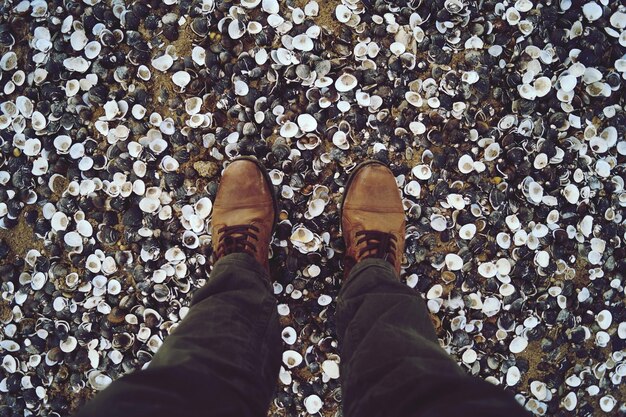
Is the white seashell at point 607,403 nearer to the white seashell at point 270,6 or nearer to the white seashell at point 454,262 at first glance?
the white seashell at point 454,262

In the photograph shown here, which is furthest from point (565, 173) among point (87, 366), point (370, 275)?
point (87, 366)

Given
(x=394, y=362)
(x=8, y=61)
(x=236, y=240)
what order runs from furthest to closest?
(x=8, y=61) < (x=236, y=240) < (x=394, y=362)

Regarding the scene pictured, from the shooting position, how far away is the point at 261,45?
1492 mm

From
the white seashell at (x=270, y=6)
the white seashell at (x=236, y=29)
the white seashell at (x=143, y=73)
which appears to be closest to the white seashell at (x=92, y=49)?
the white seashell at (x=143, y=73)

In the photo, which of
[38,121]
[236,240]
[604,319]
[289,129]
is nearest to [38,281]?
[38,121]

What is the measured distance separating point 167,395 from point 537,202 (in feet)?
4.58

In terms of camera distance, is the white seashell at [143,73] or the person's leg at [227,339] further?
the white seashell at [143,73]

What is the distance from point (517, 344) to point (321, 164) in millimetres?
1015

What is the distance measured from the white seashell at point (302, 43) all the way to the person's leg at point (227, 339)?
461mm

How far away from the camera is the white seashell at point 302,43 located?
4.86 feet

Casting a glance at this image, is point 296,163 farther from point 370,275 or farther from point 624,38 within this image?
point 624,38

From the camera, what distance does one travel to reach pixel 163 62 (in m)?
1.49

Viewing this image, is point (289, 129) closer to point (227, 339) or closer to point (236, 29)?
point (236, 29)

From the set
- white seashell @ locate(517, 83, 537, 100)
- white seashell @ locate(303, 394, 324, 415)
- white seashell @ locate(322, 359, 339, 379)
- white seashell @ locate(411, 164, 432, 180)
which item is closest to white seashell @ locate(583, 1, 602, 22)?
white seashell @ locate(517, 83, 537, 100)
